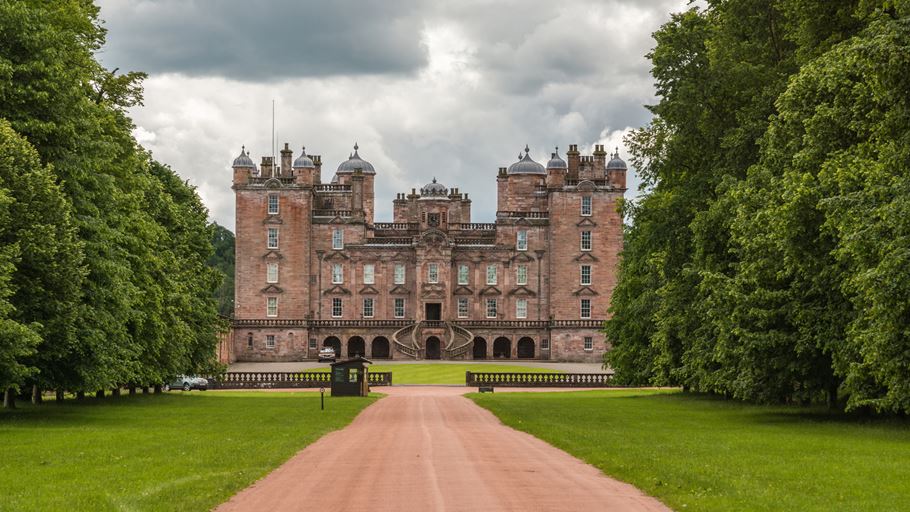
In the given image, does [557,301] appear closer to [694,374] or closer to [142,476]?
[694,374]

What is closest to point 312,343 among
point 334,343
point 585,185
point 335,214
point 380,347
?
point 334,343

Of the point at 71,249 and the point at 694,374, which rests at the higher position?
the point at 71,249

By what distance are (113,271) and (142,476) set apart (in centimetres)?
1632

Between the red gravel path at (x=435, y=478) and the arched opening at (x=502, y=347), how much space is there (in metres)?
71.0

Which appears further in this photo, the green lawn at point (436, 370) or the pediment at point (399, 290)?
the pediment at point (399, 290)

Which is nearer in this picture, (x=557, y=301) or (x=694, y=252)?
(x=694, y=252)

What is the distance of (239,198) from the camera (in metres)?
99.0

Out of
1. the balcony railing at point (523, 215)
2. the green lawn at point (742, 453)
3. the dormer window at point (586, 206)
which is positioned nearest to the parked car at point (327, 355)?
the balcony railing at point (523, 215)

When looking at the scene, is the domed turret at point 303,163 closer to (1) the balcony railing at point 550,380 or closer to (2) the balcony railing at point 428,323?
(2) the balcony railing at point 428,323

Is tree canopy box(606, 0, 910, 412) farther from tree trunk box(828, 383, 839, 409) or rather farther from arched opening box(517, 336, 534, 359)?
arched opening box(517, 336, 534, 359)

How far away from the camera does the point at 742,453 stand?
22.9 m

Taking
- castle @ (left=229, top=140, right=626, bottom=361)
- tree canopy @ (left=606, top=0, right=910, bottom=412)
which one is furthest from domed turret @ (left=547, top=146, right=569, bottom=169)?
tree canopy @ (left=606, top=0, right=910, bottom=412)

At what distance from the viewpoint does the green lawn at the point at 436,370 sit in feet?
233

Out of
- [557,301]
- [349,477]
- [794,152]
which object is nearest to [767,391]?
[794,152]
